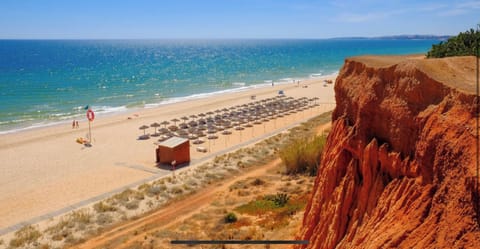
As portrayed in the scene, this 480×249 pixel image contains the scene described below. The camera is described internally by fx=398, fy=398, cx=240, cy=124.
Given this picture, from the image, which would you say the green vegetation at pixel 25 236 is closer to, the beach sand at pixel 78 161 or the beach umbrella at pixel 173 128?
the beach sand at pixel 78 161

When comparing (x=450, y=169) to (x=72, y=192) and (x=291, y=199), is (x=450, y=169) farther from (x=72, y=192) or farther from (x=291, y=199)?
(x=72, y=192)

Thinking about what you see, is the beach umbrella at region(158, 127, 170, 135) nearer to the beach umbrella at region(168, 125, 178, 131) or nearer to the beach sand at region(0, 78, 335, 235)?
the beach umbrella at region(168, 125, 178, 131)

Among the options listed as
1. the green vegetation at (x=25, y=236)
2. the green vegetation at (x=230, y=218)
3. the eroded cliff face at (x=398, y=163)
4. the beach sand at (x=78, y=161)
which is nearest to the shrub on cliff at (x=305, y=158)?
the green vegetation at (x=230, y=218)

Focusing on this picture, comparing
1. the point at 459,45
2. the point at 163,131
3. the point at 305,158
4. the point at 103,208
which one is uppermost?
the point at 459,45

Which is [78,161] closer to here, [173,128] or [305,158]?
[173,128]

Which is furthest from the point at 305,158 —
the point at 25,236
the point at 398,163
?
the point at 398,163

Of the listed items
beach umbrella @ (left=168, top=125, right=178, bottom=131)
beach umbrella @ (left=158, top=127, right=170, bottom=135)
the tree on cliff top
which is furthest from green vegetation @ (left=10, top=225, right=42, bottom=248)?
beach umbrella @ (left=168, top=125, right=178, bottom=131)

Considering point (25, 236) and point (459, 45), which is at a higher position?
point (459, 45)
